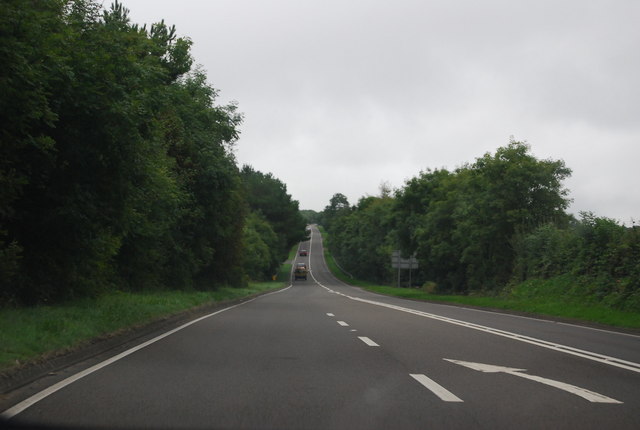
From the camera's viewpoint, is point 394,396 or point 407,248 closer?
point 394,396

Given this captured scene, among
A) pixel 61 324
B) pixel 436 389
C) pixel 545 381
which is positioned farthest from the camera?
pixel 61 324

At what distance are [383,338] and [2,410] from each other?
325 inches

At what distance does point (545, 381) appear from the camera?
7938 millimetres

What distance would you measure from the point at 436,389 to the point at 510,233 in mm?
35465

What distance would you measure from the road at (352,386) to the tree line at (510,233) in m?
12.5

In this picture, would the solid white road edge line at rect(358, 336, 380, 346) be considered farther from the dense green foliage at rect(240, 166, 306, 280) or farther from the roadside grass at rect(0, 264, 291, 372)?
the dense green foliage at rect(240, 166, 306, 280)

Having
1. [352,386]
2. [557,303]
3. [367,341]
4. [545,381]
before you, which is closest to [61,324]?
[367,341]

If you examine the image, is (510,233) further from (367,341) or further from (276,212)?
(276,212)

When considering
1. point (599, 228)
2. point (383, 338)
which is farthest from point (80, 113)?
point (599, 228)

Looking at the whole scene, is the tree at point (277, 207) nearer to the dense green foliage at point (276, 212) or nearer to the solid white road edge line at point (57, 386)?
the dense green foliage at point (276, 212)

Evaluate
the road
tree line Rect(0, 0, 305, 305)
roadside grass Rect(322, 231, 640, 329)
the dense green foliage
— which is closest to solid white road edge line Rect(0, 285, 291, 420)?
the road

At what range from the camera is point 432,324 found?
16.9 meters

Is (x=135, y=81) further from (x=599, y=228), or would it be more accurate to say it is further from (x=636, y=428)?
(x=599, y=228)

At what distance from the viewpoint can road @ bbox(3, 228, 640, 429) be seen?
5.76 metres
